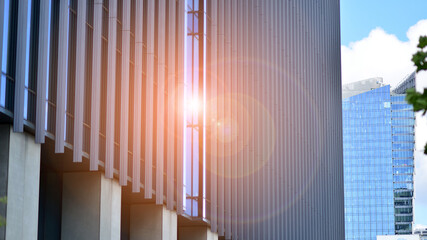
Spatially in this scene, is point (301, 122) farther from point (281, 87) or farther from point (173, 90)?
point (173, 90)

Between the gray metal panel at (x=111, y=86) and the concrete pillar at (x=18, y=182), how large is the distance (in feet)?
14.7

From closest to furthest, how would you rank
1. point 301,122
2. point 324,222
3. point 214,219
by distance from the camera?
point 214,219, point 301,122, point 324,222

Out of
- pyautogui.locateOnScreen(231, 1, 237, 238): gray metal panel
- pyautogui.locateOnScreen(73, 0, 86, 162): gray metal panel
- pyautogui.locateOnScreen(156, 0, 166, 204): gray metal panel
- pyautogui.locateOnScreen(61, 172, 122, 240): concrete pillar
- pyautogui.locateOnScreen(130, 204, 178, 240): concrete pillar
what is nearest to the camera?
pyautogui.locateOnScreen(73, 0, 86, 162): gray metal panel

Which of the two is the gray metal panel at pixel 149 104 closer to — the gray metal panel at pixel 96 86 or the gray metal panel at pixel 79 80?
the gray metal panel at pixel 96 86

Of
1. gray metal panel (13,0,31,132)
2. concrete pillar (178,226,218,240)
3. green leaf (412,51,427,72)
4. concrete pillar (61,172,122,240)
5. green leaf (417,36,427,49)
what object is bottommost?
concrete pillar (178,226,218,240)

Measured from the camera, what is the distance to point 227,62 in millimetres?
44812

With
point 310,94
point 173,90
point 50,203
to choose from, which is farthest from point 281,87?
point 50,203

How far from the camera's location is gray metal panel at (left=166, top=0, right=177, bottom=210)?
110 ft

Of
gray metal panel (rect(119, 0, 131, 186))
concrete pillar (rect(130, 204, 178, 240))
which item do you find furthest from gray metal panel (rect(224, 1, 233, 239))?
gray metal panel (rect(119, 0, 131, 186))

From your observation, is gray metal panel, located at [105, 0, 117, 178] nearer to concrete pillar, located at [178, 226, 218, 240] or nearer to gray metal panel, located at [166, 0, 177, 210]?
gray metal panel, located at [166, 0, 177, 210]

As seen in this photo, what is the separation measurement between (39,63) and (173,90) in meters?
12.2

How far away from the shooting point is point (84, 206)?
2753cm

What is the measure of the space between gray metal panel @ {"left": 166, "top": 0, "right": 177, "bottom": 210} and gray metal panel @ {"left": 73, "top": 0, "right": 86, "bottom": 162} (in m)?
8.29

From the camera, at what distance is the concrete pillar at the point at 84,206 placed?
27297 millimetres
